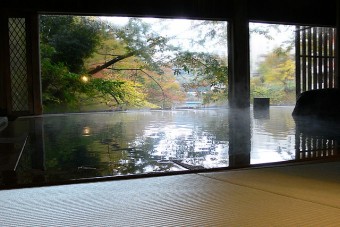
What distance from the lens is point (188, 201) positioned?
125cm

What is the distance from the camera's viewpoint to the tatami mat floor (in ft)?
3.44

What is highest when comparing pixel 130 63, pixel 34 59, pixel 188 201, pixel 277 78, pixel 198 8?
pixel 198 8

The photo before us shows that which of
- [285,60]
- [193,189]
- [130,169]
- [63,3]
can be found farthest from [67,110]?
[193,189]

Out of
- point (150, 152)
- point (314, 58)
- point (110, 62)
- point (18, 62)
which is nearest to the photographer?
point (150, 152)

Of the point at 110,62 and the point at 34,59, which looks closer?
the point at 34,59

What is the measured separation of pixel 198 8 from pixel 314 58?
3070 mm

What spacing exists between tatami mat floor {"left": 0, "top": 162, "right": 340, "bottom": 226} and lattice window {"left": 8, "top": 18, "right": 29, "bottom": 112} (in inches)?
207

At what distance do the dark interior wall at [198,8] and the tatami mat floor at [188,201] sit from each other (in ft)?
18.0

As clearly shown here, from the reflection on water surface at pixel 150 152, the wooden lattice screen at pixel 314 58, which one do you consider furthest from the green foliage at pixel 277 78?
the reflection on water surface at pixel 150 152

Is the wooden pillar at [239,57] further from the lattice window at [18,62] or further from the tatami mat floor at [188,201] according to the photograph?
the tatami mat floor at [188,201]

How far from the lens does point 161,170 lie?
1.84 metres

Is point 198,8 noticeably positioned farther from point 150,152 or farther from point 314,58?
point 150,152

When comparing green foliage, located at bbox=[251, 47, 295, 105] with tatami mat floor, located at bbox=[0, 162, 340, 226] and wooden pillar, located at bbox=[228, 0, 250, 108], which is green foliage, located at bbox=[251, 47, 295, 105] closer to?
wooden pillar, located at bbox=[228, 0, 250, 108]

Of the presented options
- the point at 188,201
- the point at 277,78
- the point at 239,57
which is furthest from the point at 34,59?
the point at 277,78
